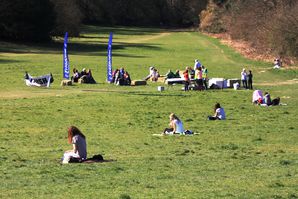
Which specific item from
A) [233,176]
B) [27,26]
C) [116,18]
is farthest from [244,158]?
[116,18]

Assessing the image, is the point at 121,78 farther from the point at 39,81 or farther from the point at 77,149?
the point at 77,149

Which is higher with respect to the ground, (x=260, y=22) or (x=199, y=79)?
(x=260, y=22)

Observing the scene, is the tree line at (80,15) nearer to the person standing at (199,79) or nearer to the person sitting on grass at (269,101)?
the person standing at (199,79)

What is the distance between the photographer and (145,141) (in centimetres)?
2586

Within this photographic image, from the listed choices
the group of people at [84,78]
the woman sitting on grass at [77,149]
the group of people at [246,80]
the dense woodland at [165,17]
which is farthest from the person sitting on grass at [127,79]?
the woman sitting on grass at [77,149]

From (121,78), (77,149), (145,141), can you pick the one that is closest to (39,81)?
(121,78)

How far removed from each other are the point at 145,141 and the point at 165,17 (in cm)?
14369

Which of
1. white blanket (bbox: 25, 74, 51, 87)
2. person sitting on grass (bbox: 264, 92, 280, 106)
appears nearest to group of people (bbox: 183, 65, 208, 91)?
person sitting on grass (bbox: 264, 92, 280, 106)

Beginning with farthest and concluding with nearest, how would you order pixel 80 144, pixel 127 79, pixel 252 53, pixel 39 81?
1. pixel 252 53
2. pixel 127 79
3. pixel 39 81
4. pixel 80 144

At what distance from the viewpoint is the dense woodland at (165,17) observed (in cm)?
6823

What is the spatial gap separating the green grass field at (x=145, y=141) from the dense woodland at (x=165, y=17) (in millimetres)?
9062

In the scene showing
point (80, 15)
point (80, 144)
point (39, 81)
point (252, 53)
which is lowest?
point (80, 144)

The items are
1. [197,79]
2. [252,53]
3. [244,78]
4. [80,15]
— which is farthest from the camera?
[80,15]

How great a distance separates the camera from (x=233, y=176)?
17.1 metres
